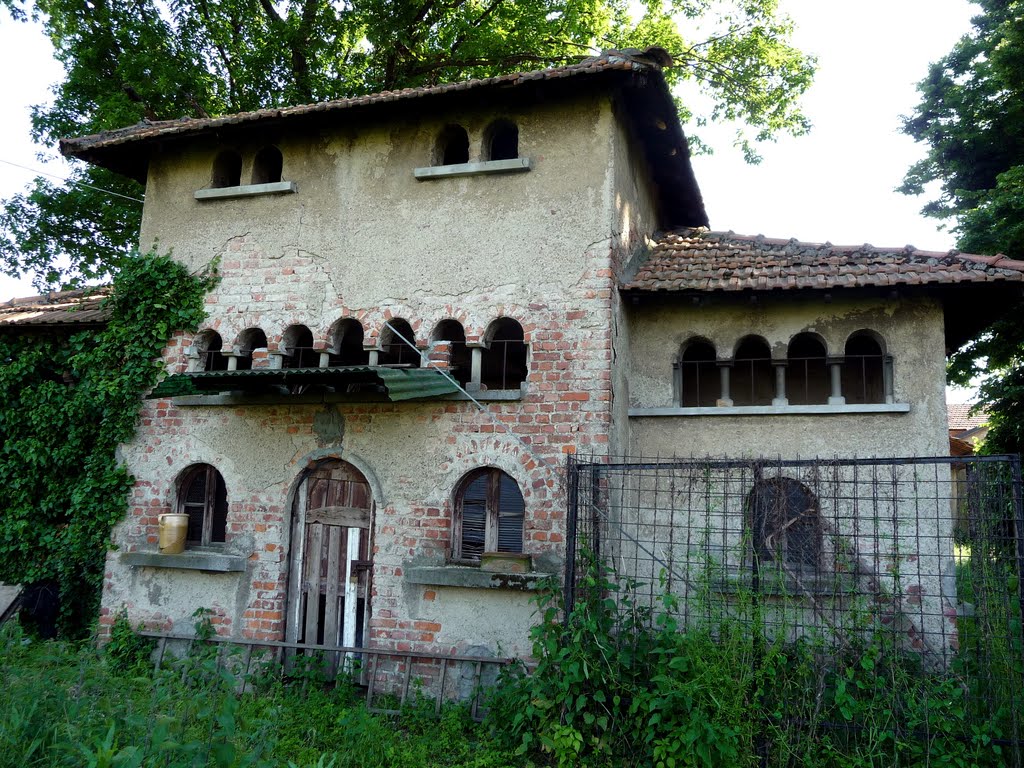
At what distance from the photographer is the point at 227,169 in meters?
9.21

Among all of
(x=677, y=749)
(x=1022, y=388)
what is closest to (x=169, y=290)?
(x=677, y=749)

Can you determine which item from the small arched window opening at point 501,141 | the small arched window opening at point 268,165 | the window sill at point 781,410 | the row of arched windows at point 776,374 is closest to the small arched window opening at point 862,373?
the row of arched windows at point 776,374

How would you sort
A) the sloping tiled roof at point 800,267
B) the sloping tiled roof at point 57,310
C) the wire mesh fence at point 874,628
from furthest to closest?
the sloping tiled roof at point 57,310 < the sloping tiled roof at point 800,267 < the wire mesh fence at point 874,628

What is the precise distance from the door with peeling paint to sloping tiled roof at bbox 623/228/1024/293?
3746mm

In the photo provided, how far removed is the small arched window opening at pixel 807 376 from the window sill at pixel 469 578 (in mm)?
3804

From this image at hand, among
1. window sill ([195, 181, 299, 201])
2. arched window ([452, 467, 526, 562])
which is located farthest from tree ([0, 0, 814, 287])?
arched window ([452, 467, 526, 562])

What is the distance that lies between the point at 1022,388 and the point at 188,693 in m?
12.1

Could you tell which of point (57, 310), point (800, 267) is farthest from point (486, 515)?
point (57, 310)

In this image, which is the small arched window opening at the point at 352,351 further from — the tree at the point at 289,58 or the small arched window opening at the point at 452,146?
the tree at the point at 289,58

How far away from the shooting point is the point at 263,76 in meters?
14.8

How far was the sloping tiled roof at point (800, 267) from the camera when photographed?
23.5ft

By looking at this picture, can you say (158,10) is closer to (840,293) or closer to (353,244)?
(353,244)

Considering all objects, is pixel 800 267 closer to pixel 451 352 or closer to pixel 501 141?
pixel 501 141

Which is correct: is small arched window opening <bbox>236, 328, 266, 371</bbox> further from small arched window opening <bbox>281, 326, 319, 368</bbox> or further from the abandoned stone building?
small arched window opening <bbox>281, 326, 319, 368</bbox>
